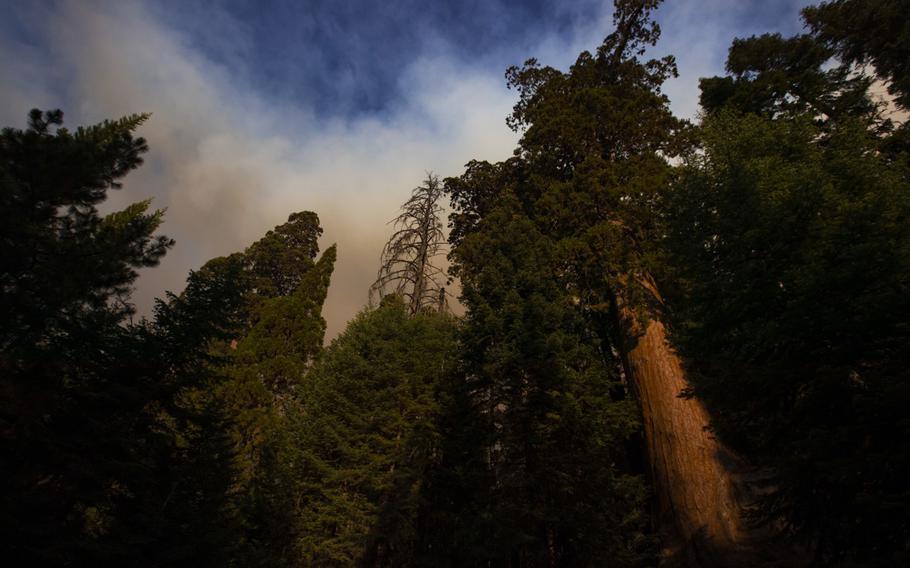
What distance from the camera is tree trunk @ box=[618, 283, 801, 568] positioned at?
30.5 feet

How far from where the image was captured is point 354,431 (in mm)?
17109

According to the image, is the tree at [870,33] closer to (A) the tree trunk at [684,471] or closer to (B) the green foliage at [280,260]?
(A) the tree trunk at [684,471]

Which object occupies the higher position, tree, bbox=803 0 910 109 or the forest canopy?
tree, bbox=803 0 910 109

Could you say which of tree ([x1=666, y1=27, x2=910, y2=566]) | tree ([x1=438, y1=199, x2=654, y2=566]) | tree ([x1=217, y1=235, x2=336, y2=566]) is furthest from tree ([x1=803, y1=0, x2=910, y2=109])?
tree ([x1=217, y1=235, x2=336, y2=566])

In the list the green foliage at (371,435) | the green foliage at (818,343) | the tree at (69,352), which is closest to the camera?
the green foliage at (818,343)

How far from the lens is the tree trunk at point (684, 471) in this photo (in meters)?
9.30

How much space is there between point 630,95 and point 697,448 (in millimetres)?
12335

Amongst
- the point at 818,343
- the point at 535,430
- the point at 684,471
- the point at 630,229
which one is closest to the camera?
the point at 818,343

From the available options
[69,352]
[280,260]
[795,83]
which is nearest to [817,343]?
[69,352]

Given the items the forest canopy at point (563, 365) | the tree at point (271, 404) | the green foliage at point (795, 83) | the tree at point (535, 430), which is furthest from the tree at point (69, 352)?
the green foliage at point (795, 83)

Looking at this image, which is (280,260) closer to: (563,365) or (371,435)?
(371,435)

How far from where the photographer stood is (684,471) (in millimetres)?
10703

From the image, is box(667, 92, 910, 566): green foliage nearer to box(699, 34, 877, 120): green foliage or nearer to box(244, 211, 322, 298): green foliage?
box(699, 34, 877, 120): green foliage

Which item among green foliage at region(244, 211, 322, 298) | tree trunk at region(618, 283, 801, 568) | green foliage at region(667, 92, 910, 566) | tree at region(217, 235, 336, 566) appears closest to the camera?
green foliage at region(667, 92, 910, 566)
